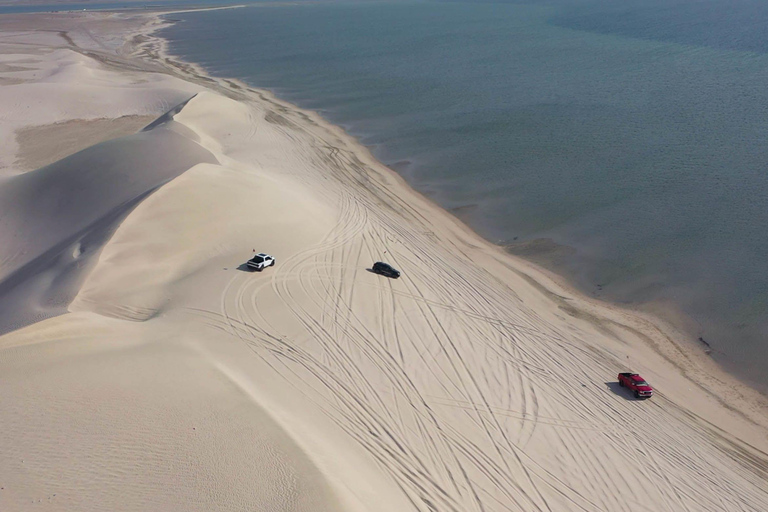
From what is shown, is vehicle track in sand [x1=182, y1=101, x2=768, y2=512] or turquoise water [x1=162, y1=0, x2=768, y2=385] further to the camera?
turquoise water [x1=162, y1=0, x2=768, y2=385]

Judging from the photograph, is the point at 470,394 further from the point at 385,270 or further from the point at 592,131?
the point at 592,131

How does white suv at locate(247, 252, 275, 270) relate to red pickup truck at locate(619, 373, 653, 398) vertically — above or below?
below

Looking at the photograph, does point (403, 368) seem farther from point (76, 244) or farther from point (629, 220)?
point (629, 220)

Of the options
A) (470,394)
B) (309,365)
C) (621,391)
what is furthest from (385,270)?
(621,391)

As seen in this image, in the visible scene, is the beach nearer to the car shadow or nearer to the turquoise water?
the car shadow

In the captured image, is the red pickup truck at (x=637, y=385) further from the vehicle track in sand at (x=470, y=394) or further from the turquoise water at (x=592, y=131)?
the turquoise water at (x=592, y=131)

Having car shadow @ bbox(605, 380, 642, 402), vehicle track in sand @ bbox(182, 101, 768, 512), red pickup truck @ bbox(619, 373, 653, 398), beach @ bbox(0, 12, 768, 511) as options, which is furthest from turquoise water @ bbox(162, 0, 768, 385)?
vehicle track in sand @ bbox(182, 101, 768, 512)
